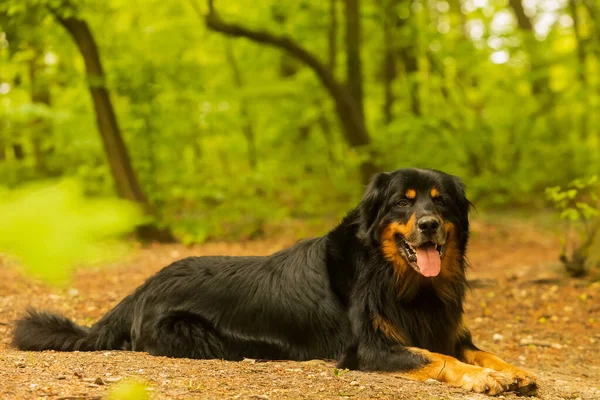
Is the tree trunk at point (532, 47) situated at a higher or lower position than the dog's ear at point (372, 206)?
higher

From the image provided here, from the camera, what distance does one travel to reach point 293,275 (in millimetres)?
4883

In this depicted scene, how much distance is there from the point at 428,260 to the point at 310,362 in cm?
103

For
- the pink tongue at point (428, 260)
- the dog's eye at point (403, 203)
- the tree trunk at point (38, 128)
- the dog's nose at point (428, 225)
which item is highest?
the tree trunk at point (38, 128)

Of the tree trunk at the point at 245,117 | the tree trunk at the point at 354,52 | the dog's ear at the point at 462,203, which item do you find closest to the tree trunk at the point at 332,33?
the tree trunk at the point at 354,52

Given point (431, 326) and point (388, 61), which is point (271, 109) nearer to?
point (388, 61)

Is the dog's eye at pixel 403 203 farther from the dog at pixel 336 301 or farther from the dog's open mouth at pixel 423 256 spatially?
the dog's open mouth at pixel 423 256

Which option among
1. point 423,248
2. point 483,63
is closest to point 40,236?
point 423,248

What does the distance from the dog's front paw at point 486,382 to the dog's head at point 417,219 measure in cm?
76

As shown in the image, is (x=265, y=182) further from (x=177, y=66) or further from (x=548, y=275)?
(x=548, y=275)

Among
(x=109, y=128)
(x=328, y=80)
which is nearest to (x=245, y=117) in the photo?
(x=328, y=80)

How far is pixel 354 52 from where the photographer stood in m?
13.2

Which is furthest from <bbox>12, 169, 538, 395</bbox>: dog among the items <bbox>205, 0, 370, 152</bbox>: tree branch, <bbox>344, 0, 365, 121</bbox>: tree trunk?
<bbox>344, 0, 365, 121</bbox>: tree trunk

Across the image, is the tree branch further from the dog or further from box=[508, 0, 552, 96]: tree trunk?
the dog

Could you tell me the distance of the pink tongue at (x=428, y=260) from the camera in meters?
4.54
